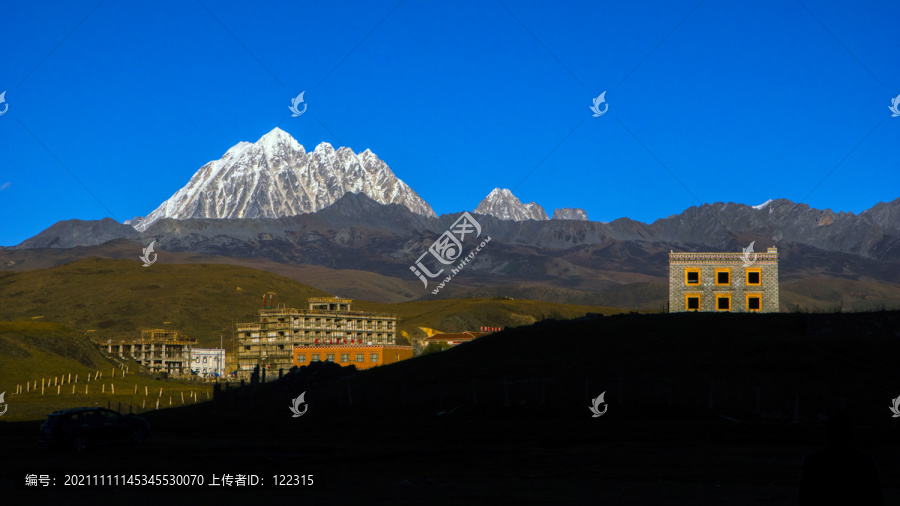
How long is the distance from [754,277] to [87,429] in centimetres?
8832

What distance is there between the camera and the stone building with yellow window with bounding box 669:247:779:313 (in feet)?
360

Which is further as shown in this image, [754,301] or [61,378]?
[61,378]

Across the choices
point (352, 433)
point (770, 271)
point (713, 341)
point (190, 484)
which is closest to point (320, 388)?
point (352, 433)

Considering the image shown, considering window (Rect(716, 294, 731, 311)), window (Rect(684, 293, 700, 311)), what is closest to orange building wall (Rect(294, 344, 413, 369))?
window (Rect(684, 293, 700, 311))

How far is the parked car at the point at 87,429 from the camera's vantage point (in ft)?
124

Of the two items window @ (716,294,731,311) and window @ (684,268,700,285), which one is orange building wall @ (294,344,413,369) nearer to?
window @ (684,268,700,285)

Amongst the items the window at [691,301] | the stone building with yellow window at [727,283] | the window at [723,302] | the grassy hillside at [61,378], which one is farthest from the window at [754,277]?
the grassy hillside at [61,378]

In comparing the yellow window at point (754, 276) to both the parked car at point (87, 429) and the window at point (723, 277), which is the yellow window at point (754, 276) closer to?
the window at point (723, 277)

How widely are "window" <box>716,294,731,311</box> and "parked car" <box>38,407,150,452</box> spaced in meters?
82.5

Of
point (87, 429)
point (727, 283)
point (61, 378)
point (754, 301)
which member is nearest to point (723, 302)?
point (727, 283)

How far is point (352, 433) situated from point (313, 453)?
→ 10143mm

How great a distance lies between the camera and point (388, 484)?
2639 centimetres

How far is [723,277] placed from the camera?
363 ft

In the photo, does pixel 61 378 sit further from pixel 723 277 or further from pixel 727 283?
pixel 727 283
